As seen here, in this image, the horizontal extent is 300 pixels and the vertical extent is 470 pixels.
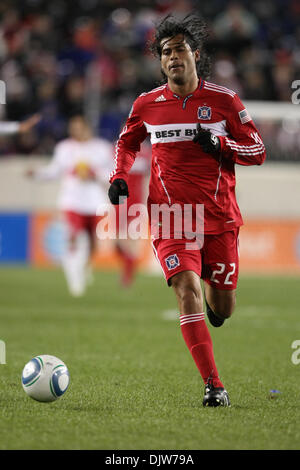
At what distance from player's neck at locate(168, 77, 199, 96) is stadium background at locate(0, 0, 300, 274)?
1032 cm

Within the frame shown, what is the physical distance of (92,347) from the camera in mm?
7750

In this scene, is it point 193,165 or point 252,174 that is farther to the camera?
point 252,174

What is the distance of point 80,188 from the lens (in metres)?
12.7

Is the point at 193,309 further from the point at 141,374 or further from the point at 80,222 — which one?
the point at 80,222

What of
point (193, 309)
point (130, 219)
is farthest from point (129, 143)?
point (130, 219)

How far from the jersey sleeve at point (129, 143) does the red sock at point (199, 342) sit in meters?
1.02

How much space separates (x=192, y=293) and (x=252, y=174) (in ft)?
42.4

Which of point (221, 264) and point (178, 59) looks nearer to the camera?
point (178, 59)

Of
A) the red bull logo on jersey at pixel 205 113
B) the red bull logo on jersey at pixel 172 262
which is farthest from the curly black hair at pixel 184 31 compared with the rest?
the red bull logo on jersey at pixel 172 262

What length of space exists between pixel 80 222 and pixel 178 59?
24.7 feet

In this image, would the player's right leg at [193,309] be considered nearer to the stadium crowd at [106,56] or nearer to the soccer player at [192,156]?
the soccer player at [192,156]
